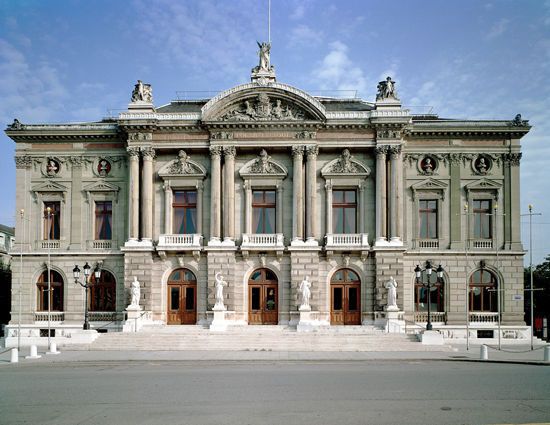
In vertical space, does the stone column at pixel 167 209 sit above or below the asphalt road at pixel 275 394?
above

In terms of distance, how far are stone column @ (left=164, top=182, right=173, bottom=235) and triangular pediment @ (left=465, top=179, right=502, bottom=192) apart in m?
20.6

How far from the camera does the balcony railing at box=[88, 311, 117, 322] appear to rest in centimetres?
3928

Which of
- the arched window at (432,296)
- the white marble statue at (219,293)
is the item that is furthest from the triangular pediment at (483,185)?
the white marble statue at (219,293)

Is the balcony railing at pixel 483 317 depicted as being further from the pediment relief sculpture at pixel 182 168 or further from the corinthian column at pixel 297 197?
the pediment relief sculpture at pixel 182 168

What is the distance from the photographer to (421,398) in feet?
54.1

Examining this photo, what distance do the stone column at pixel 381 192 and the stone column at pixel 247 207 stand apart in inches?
338

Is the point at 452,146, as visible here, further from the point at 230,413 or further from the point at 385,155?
the point at 230,413

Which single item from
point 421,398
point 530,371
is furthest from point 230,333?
point 421,398

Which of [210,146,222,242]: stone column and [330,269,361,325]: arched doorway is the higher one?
[210,146,222,242]: stone column

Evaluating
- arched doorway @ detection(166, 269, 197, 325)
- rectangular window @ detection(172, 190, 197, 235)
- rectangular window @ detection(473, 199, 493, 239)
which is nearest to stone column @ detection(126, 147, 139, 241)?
rectangular window @ detection(172, 190, 197, 235)

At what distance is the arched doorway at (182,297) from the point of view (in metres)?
38.9

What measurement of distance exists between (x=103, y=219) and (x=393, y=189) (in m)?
20.3

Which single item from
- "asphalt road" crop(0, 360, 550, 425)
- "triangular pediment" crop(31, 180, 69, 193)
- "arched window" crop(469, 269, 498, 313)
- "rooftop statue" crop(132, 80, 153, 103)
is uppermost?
"rooftop statue" crop(132, 80, 153, 103)

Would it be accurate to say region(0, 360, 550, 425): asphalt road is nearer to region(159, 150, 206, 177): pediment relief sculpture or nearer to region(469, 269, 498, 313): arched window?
region(469, 269, 498, 313): arched window
